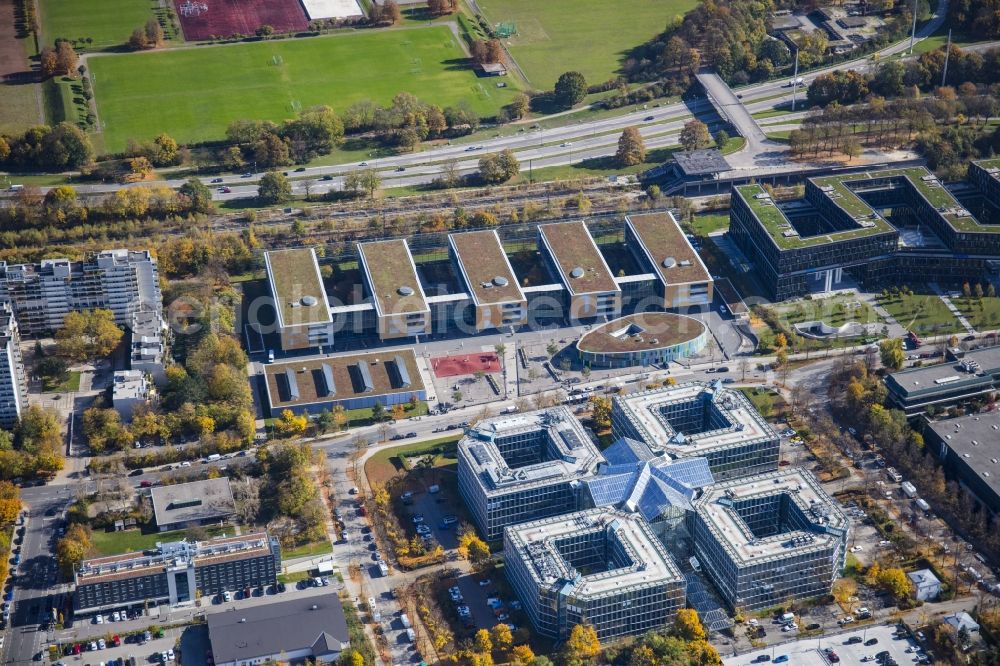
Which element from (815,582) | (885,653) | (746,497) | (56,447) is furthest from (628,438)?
(56,447)

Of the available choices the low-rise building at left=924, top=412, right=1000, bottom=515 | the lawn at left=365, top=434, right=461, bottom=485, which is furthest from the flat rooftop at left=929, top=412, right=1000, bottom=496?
the lawn at left=365, top=434, right=461, bottom=485

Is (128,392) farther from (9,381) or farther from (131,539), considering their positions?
(131,539)

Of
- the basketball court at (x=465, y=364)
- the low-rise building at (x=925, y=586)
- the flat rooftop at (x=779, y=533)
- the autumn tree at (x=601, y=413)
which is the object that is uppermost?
the basketball court at (x=465, y=364)

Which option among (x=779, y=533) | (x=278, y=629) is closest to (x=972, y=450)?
(x=779, y=533)

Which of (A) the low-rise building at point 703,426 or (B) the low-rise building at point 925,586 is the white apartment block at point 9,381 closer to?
(A) the low-rise building at point 703,426

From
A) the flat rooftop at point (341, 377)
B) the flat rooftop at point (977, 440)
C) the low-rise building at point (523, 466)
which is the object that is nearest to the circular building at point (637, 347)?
the low-rise building at point (523, 466)

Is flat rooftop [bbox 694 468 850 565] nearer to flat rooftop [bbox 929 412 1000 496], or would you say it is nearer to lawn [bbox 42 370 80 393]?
flat rooftop [bbox 929 412 1000 496]
